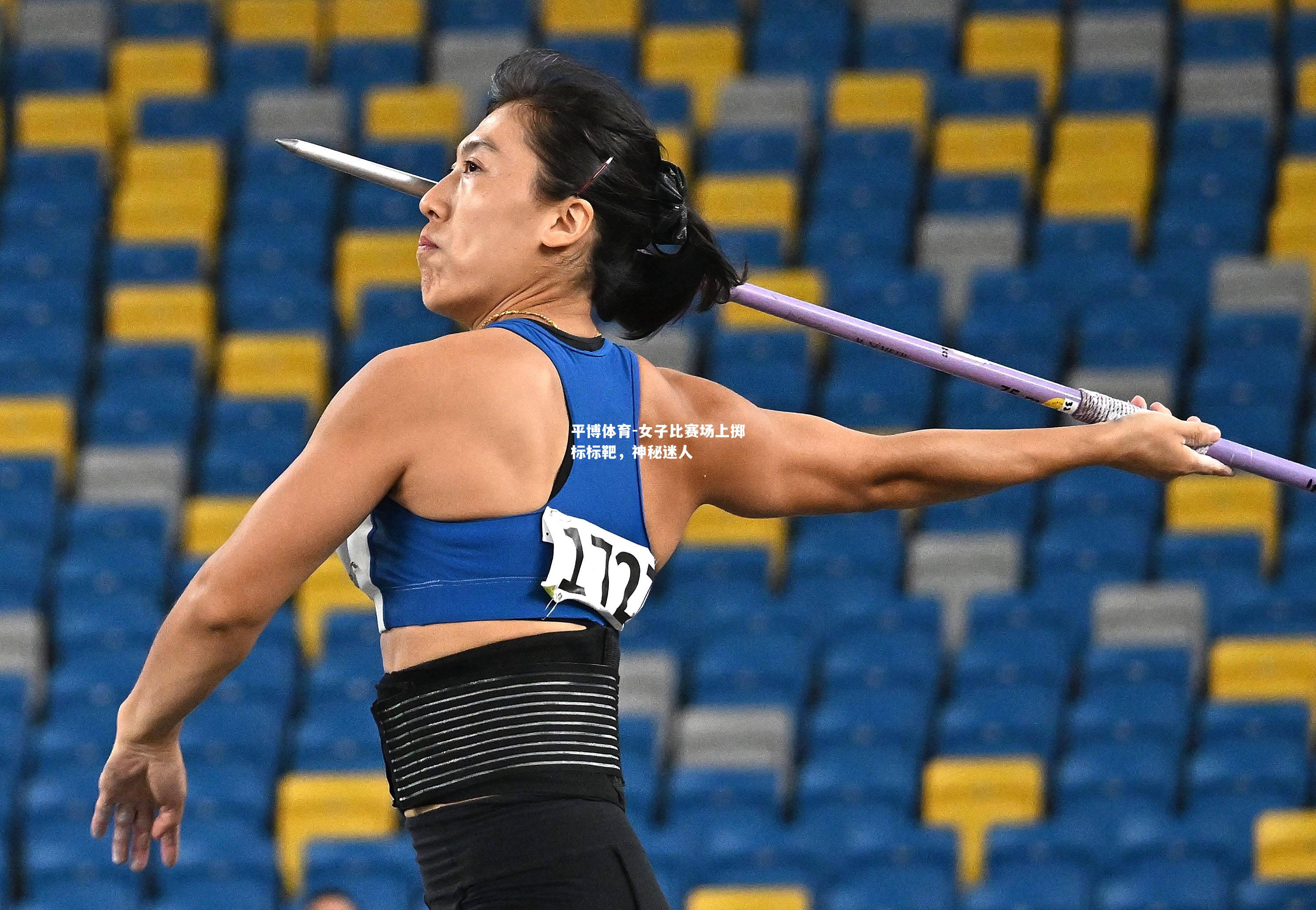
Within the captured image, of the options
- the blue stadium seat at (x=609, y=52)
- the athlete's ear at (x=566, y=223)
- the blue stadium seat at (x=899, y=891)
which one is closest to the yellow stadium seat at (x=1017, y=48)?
the blue stadium seat at (x=609, y=52)

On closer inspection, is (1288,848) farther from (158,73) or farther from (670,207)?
(158,73)

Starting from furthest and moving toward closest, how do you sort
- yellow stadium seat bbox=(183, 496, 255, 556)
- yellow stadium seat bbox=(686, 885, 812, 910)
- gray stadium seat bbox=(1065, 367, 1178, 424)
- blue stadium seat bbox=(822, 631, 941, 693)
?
1. gray stadium seat bbox=(1065, 367, 1178, 424)
2. yellow stadium seat bbox=(183, 496, 255, 556)
3. blue stadium seat bbox=(822, 631, 941, 693)
4. yellow stadium seat bbox=(686, 885, 812, 910)

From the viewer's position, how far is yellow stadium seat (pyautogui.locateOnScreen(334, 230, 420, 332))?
363 inches

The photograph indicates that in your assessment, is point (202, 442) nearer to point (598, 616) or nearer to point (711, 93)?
point (711, 93)

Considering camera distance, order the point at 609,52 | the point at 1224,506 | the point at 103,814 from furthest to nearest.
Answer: the point at 609,52 < the point at 1224,506 < the point at 103,814

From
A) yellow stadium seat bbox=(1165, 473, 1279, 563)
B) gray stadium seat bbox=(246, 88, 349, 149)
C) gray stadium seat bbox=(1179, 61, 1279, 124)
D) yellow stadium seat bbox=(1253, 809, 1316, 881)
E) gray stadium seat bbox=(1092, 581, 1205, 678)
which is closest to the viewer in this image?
yellow stadium seat bbox=(1253, 809, 1316, 881)

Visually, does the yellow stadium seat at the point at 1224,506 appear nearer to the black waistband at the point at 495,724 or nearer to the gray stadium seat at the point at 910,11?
the gray stadium seat at the point at 910,11

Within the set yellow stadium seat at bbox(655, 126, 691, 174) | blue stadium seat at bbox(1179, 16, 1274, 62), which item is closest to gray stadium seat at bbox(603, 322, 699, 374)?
yellow stadium seat at bbox(655, 126, 691, 174)

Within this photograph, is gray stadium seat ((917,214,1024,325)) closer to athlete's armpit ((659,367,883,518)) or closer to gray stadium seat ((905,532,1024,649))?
gray stadium seat ((905,532,1024,649))

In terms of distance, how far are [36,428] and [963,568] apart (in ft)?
14.5

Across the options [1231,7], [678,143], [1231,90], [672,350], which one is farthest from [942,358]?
[1231,7]

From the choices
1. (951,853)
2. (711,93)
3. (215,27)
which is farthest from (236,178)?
(951,853)

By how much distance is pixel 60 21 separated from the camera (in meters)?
11.0

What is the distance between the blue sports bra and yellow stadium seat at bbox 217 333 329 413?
6519mm
